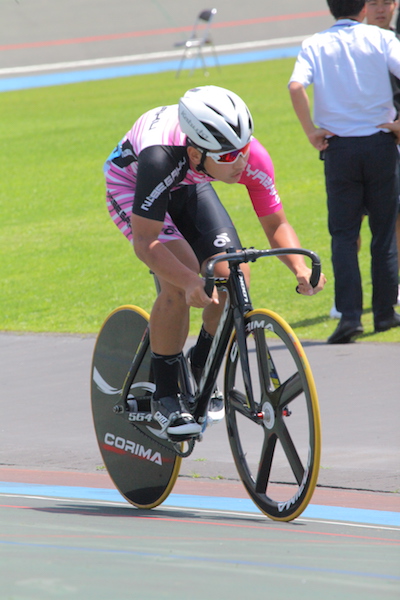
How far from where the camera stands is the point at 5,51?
40062 mm

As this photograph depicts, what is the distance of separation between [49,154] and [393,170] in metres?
12.0

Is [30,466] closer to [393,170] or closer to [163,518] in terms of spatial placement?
[163,518]

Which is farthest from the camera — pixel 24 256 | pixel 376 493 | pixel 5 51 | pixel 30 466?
pixel 5 51

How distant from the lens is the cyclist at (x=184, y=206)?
12.2 feet

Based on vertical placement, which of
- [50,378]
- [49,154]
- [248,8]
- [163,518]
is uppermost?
[163,518]

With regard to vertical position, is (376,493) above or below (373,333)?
above

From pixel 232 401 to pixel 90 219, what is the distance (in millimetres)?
9431

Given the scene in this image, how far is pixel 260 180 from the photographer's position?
399 centimetres

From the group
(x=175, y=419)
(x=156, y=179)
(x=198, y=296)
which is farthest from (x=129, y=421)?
(x=156, y=179)

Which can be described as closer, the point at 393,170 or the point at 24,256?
the point at 393,170

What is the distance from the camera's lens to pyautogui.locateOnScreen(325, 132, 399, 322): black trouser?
680cm

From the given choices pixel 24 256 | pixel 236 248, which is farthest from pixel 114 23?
pixel 236 248

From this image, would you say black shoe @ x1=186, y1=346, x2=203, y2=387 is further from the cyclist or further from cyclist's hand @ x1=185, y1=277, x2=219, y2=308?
cyclist's hand @ x1=185, y1=277, x2=219, y2=308

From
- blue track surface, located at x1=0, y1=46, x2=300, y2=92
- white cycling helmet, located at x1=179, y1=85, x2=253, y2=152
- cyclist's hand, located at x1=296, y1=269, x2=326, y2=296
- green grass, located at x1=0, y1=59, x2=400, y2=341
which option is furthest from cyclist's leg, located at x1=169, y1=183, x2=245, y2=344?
blue track surface, located at x1=0, y1=46, x2=300, y2=92
